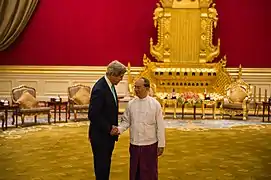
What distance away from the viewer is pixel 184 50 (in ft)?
38.6

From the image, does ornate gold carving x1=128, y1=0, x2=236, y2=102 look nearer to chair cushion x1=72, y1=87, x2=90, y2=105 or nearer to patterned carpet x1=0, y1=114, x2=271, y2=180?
chair cushion x1=72, y1=87, x2=90, y2=105

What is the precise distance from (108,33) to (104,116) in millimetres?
8578

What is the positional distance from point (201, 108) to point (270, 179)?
6.28 meters

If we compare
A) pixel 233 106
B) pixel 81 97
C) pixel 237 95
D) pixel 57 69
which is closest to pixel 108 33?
pixel 57 69

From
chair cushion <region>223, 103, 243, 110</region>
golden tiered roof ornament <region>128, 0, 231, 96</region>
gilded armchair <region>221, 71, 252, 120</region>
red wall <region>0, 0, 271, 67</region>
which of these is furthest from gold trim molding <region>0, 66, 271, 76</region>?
chair cushion <region>223, 103, 243, 110</region>

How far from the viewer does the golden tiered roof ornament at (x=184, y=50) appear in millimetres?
11578

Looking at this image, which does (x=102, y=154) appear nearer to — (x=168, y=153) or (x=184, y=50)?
(x=168, y=153)

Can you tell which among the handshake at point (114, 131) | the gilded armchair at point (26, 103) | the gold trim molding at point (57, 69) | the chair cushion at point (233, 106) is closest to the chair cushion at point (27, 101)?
the gilded armchair at point (26, 103)

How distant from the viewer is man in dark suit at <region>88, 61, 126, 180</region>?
12.4 feet

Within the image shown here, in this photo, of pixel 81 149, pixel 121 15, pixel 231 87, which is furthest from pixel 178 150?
pixel 121 15

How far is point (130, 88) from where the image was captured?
36.5 feet

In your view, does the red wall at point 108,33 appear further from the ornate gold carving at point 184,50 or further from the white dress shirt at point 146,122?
the white dress shirt at point 146,122

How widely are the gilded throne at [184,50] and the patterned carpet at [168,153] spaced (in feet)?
8.07

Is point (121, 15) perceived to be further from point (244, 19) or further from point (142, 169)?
point (142, 169)
